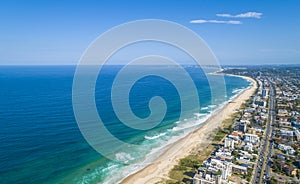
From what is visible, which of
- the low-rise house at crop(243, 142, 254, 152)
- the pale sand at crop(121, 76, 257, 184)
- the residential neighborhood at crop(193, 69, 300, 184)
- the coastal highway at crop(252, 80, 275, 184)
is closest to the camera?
the residential neighborhood at crop(193, 69, 300, 184)

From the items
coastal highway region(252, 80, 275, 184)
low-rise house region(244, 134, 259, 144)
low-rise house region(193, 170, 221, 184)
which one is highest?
low-rise house region(193, 170, 221, 184)

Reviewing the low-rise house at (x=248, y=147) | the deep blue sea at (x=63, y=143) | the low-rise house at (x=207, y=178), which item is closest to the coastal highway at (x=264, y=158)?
the low-rise house at (x=248, y=147)

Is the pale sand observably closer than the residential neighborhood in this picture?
No

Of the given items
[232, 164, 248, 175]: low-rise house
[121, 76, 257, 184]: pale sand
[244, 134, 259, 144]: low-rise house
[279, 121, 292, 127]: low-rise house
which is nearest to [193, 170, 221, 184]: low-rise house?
[121, 76, 257, 184]: pale sand

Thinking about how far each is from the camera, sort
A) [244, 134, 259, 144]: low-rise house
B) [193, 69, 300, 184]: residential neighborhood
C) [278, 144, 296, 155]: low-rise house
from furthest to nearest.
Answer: [244, 134, 259, 144]: low-rise house → [278, 144, 296, 155]: low-rise house → [193, 69, 300, 184]: residential neighborhood

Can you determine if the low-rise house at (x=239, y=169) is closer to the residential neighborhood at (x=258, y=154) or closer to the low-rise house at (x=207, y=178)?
the residential neighborhood at (x=258, y=154)

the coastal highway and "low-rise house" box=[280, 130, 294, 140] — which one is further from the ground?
"low-rise house" box=[280, 130, 294, 140]

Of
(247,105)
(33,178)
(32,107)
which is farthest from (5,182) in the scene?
(247,105)

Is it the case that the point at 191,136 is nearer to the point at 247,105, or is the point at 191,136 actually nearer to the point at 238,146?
the point at 238,146

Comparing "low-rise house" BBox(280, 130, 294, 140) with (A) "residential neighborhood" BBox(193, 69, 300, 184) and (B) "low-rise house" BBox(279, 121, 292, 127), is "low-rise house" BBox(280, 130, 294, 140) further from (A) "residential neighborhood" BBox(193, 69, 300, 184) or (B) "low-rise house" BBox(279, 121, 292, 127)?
(B) "low-rise house" BBox(279, 121, 292, 127)
